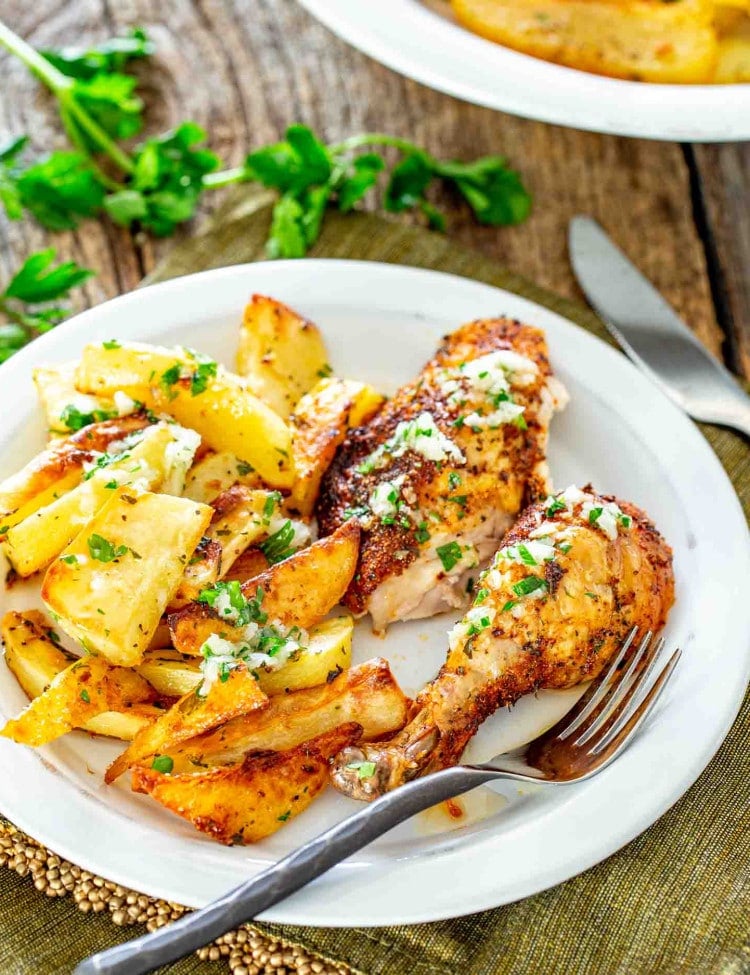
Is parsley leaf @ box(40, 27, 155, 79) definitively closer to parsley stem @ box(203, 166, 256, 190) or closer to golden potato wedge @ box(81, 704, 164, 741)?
parsley stem @ box(203, 166, 256, 190)

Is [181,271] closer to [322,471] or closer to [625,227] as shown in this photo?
[322,471]

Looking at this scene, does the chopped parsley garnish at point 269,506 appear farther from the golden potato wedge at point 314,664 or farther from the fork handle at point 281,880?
the fork handle at point 281,880

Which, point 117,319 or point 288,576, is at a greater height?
point 117,319

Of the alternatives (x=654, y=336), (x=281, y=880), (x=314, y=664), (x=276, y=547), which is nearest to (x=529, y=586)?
(x=314, y=664)

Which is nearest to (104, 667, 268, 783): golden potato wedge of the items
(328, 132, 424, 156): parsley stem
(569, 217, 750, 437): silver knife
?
(569, 217, 750, 437): silver knife

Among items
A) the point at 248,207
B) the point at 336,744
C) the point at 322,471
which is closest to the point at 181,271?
the point at 248,207

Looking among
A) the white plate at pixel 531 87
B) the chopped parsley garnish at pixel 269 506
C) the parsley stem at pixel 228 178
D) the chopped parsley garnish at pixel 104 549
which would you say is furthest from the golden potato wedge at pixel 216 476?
the parsley stem at pixel 228 178
